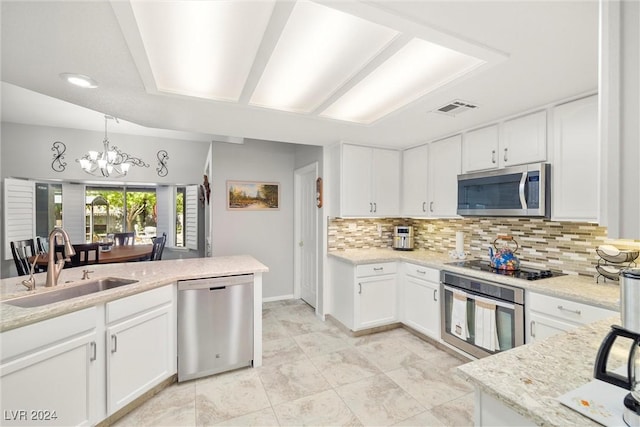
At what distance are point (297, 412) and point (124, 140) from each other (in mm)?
5434

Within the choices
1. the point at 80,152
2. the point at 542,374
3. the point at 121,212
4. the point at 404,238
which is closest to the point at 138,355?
the point at 542,374

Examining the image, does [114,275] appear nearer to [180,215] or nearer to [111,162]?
[111,162]

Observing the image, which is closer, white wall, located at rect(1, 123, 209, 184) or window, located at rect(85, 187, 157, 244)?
white wall, located at rect(1, 123, 209, 184)

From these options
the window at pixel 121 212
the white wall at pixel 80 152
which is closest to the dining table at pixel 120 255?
the window at pixel 121 212

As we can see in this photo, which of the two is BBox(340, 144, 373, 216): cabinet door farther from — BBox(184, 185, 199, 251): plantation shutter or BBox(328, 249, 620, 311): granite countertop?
BBox(184, 185, 199, 251): plantation shutter

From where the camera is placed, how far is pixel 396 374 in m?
2.50

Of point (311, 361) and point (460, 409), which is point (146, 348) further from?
point (460, 409)

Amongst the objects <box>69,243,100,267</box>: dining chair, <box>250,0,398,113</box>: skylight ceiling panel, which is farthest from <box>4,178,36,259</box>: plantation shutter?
<box>250,0,398,113</box>: skylight ceiling panel

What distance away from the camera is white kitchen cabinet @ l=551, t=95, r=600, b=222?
206 cm

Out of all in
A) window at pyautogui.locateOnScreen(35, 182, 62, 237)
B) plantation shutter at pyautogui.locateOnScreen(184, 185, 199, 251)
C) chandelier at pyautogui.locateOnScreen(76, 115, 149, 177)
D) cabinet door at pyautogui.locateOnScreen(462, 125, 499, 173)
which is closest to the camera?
cabinet door at pyautogui.locateOnScreen(462, 125, 499, 173)

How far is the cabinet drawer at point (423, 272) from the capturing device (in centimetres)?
296

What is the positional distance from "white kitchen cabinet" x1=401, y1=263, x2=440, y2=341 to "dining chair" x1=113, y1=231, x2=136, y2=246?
4.85 meters

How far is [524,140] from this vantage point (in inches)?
97.2

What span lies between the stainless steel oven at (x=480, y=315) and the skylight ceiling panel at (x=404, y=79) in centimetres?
168
